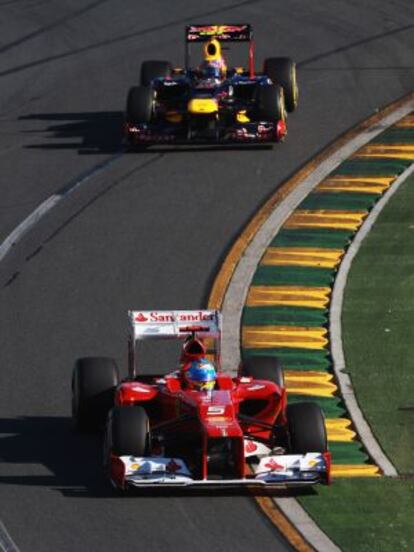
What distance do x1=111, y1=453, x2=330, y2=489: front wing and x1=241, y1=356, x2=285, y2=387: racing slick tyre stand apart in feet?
6.92

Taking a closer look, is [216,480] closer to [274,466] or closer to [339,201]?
[274,466]

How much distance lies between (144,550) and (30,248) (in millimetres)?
11781

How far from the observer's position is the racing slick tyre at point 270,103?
119ft

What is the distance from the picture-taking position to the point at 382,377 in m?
26.8

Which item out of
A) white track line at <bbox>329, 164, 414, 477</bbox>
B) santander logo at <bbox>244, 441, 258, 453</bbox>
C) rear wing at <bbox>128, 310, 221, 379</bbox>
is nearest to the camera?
santander logo at <bbox>244, 441, 258, 453</bbox>

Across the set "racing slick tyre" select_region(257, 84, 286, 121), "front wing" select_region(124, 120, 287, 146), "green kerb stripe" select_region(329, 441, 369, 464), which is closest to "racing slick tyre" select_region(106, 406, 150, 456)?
"green kerb stripe" select_region(329, 441, 369, 464)

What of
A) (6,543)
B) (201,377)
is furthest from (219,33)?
(6,543)

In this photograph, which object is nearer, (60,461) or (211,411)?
(211,411)

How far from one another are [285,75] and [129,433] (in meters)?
17.1

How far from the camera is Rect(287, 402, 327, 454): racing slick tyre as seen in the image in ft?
74.7

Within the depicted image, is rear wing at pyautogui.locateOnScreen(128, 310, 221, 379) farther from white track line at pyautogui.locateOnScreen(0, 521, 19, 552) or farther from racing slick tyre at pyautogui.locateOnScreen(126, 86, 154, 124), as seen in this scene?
racing slick tyre at pyautogui.locateOnScreen(126, 86, 154, 124)

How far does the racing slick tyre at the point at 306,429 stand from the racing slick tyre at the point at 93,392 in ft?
8.14

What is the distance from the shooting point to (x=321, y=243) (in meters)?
32.4

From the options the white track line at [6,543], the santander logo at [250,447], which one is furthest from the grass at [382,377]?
the white track line at [6,543]
